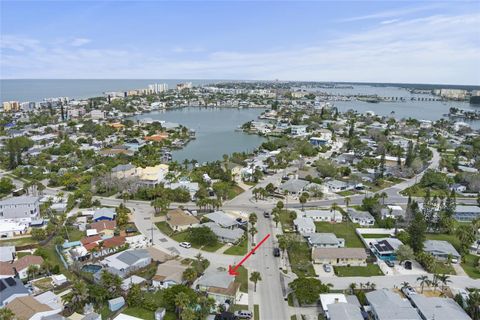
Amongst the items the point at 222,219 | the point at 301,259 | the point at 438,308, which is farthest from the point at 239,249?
the point at 438,308

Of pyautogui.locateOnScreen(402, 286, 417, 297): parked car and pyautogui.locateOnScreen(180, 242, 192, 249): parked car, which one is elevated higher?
pyautogui.locateOnScreen(402, 286, 417, 297): parked car

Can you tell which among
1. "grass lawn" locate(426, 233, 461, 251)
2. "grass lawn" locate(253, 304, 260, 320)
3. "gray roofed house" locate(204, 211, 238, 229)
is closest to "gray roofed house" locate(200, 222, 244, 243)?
"gray roofed house" locate(204, 211, 238, 229)

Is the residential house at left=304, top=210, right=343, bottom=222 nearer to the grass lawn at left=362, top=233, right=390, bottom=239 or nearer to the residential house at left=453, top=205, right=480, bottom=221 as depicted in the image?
the grass lawn at left=362, top=233, right=390, bottom=239

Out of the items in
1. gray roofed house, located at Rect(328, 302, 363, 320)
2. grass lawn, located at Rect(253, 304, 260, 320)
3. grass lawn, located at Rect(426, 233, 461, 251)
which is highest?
gray roofed house, located at Rect(328, 302, 363, 320)

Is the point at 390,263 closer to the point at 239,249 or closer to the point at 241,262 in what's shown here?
the point at 241,262

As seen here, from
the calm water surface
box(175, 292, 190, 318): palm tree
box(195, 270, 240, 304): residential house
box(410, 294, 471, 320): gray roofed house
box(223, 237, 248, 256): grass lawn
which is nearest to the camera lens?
box(410, 294, 471, 320): gray roofed house

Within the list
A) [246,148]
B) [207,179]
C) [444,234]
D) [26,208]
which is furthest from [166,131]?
[444,234]
